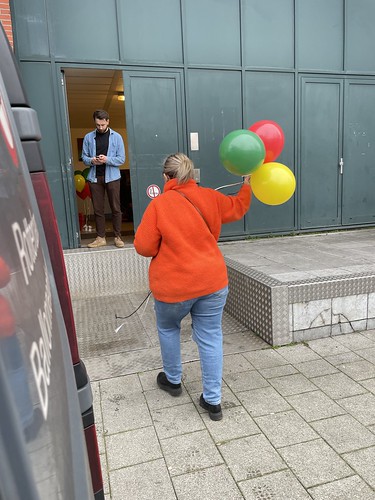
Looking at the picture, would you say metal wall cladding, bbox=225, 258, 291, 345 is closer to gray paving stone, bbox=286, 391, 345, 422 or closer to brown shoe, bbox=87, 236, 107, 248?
gray paving stone, bbox=286, 391, 345, 422

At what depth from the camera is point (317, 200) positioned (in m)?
7.66

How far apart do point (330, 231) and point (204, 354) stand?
223 inches

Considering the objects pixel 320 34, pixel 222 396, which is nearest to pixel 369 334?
pixel 222 396

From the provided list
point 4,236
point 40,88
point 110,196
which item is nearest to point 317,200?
point 110,196

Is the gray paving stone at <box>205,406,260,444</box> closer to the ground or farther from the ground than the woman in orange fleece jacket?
closer to the ground

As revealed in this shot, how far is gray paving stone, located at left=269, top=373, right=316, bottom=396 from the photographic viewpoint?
312 centimetres

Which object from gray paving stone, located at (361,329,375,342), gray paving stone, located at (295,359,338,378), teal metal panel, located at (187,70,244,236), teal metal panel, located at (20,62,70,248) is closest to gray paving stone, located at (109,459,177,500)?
gray paving stone, located at (295,359,338,378)

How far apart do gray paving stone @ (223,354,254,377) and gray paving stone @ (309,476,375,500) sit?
1.33m

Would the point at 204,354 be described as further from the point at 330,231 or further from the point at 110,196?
the point at 330,231

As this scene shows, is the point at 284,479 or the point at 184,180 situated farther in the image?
the point at 184,180

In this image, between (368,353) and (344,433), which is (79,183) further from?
(344,433)

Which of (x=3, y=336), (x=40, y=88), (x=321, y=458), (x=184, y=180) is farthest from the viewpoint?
(x=40, y=88)

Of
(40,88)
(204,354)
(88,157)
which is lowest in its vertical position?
(204,354)

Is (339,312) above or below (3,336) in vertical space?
below
